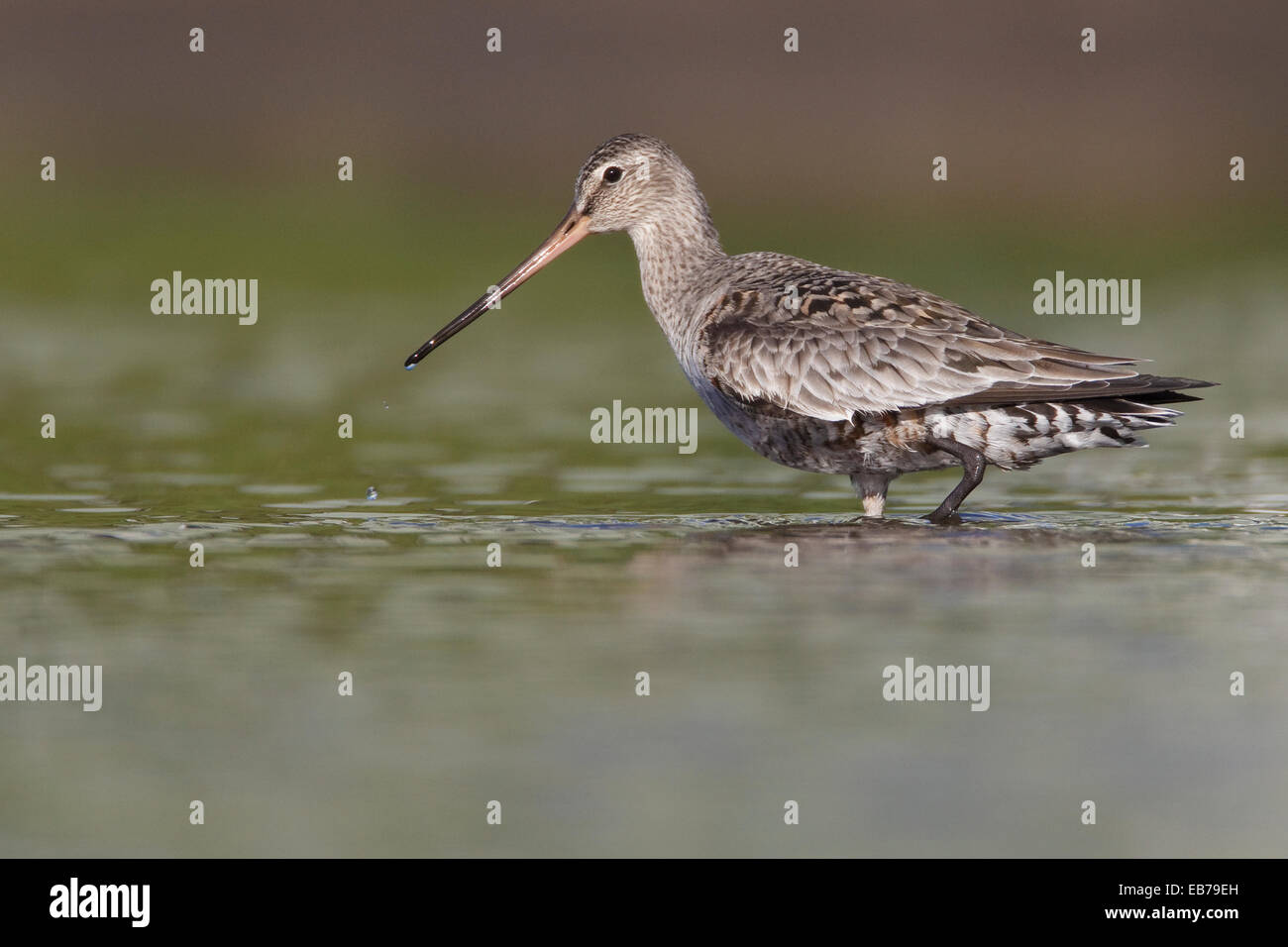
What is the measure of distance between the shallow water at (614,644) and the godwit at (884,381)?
0.40m

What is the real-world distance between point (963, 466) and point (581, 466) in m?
3.05

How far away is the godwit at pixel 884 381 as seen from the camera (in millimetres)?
11102

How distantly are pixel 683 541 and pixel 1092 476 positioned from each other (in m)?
3.90

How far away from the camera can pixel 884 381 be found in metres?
11.3

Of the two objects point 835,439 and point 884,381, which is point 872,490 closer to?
point 835,439

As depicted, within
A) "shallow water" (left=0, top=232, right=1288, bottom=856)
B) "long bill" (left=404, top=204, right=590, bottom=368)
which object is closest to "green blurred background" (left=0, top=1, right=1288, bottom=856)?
"shallow water" (left=0, top=232, right=1288, bottom=856)

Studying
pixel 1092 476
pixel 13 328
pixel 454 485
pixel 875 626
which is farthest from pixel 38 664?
pixel 13 328

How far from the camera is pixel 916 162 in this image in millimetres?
28891

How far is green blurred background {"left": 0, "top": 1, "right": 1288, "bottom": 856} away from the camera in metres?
6.95

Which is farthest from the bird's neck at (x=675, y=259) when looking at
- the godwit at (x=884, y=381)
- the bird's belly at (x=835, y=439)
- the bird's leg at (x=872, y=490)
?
the bird's leg at (x=872, y=490)
